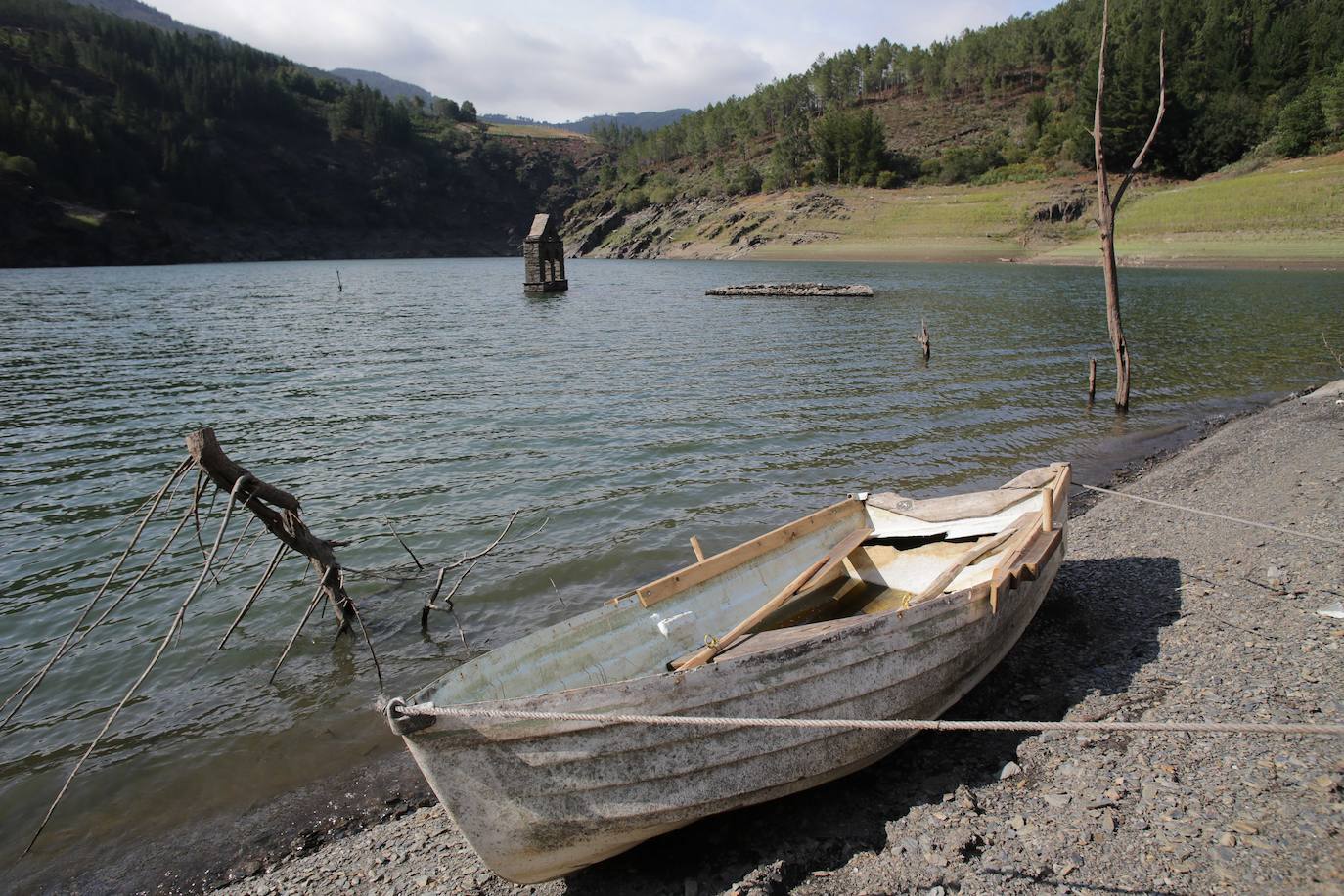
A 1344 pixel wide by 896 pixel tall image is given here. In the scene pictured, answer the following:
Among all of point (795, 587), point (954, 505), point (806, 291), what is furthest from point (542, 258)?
point (795, 587)

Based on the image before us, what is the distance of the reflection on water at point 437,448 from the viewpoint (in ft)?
24.0

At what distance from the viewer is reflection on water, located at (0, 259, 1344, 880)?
24.0ft

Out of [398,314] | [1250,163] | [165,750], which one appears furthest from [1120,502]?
[1250,163]

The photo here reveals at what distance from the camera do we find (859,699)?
5211 mm

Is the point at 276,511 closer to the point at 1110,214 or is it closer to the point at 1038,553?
the point at 1038,553

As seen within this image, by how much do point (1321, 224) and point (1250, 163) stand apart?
25.8m

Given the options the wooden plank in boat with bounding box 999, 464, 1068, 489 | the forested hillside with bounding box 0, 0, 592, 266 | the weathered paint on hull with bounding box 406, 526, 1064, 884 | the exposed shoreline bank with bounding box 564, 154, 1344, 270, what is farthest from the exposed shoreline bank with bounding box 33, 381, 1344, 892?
the forested hillside with bounding box 0, 0, 592, 266

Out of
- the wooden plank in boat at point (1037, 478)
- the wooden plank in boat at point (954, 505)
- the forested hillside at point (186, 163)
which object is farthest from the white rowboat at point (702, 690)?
the forested hillside at point (186, 163)

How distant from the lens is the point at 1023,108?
126 metres

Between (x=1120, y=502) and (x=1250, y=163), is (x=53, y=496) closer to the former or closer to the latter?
(x=1120, y=502)

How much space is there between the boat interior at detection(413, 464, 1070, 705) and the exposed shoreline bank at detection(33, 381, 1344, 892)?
50.1 inches

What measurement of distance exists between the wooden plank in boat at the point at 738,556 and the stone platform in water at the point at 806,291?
43.2 meters

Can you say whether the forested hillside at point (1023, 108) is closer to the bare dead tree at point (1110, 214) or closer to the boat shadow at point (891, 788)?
the bare dead tree at point (1110, 214)

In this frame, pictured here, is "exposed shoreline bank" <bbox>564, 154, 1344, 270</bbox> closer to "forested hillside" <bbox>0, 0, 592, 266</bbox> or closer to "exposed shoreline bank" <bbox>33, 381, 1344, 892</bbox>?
"exposed shoreline bank" <bbox>33, 381, 1344, 892</bbox>
